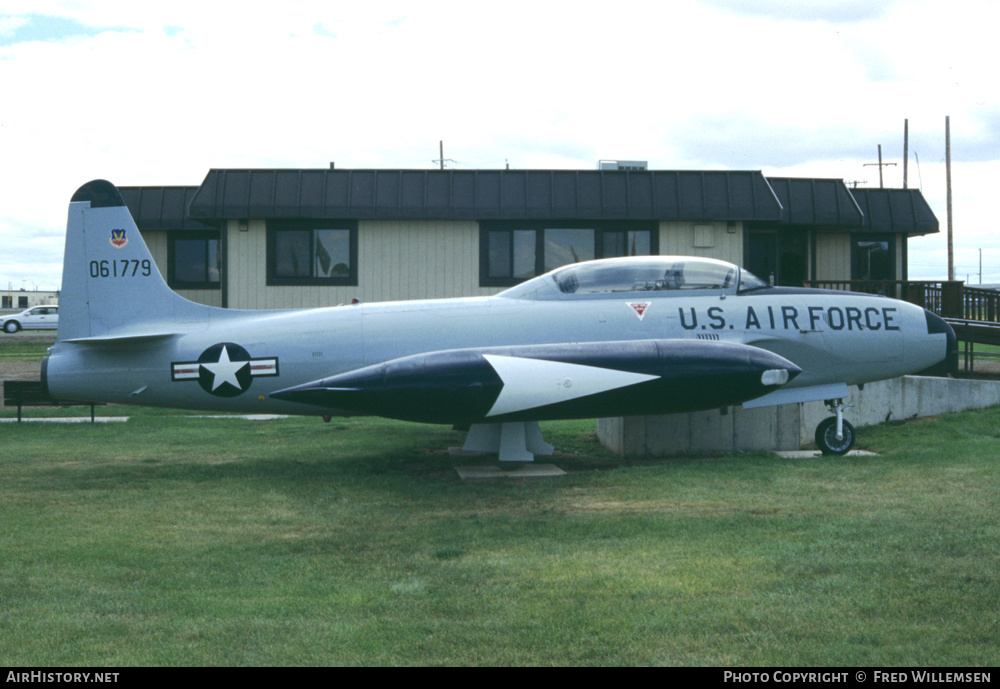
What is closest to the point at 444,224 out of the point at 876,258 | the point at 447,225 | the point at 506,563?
the point at 447,225

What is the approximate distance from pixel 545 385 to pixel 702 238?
9.87 metres

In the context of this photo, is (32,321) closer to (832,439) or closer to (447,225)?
(447,225)

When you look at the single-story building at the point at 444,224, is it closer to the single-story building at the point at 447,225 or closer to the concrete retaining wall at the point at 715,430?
the single-story building at the point at 447,225

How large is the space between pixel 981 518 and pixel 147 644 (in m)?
6.54

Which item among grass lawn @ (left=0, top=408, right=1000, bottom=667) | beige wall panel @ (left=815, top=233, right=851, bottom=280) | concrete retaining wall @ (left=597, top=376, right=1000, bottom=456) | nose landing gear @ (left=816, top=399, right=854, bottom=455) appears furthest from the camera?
beige wall panel @ (left=815, top=233, right=851, bottom=280)

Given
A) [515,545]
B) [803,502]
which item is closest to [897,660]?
[515,545]

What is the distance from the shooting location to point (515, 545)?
7.48 meters

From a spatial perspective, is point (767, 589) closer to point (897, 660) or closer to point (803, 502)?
point (897, 660)

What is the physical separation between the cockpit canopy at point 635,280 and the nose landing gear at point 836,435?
2.12m

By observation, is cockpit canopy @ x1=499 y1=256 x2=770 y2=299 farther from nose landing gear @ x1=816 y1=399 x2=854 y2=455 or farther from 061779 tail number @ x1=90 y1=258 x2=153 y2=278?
061779 tail number @ x1=90 y1=258 x2=153 y2=278

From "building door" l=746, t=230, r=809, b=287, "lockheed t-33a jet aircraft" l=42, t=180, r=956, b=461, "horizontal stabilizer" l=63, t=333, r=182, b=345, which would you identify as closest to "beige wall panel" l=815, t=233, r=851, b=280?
"building door" l=746, t=230, r=809, b=287

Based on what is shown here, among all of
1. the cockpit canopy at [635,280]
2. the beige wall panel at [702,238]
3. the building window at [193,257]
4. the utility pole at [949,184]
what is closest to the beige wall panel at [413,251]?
the beige wall panel at [702,238]

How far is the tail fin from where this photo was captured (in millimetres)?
11789

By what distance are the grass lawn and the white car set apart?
54731mm
